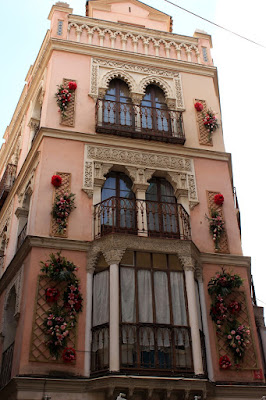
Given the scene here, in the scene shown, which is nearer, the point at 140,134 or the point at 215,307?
the point at 215,307

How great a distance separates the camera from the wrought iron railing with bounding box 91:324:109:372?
34.4 ft

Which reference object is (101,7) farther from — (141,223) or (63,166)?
(141,223)

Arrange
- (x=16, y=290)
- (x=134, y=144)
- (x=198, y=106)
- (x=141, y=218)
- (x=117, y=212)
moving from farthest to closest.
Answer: (x=198, y=106), (x=134, y=144), (x=141, y=218), (x=117, y=212), (x=16, y=290)

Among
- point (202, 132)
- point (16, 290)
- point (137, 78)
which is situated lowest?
point (16, 290)

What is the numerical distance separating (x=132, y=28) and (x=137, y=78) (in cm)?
240

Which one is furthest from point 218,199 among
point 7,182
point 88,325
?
point 7,182

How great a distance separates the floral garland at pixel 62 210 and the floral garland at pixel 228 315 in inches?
159

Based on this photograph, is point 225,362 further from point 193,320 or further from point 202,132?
point 202,132

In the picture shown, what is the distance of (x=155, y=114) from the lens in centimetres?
1530

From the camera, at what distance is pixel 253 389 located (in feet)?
36.7

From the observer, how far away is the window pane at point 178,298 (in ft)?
36.8

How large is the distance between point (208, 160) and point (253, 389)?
6660 millimetres

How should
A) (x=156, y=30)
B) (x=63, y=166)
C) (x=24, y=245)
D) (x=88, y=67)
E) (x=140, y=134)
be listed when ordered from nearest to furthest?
(x=24, y=245), (x=63, y=166), (x=140, y=134), (x=88, y=67), (x=156, y=30)

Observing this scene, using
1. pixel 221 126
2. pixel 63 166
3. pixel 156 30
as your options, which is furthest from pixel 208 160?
pixel 156 30
